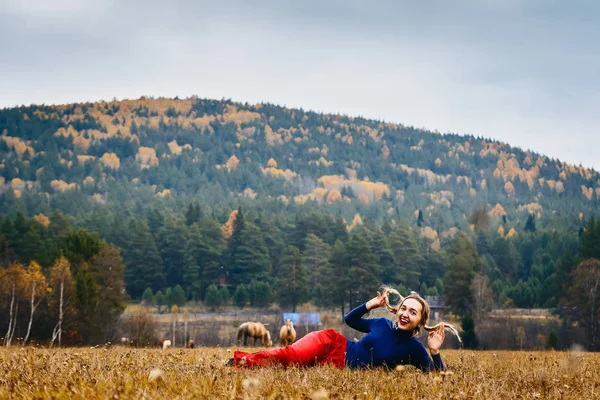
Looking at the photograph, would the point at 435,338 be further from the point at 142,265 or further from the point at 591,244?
the point at 142,265

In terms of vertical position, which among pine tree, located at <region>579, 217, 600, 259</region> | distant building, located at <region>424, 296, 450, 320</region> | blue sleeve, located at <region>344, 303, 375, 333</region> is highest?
blue sleeve, located at <region>344, 303, 375, 333</region>

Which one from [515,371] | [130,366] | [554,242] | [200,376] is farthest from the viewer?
[554,242]

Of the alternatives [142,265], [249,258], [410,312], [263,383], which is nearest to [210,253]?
[249,258]

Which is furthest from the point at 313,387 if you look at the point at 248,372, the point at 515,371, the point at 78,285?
the point at 78,285

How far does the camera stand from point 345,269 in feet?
373

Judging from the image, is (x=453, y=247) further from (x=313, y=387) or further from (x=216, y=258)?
(x=313, y=387)

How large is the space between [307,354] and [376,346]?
2.64 feet

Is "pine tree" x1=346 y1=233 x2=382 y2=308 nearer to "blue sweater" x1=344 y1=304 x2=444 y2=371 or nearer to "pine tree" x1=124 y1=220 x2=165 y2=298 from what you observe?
"pine tree" x1=124 y1=220 x2=165 y2=298

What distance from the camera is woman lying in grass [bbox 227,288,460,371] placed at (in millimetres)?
8328

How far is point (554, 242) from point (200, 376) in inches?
5843

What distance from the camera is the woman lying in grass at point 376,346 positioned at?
8328mm

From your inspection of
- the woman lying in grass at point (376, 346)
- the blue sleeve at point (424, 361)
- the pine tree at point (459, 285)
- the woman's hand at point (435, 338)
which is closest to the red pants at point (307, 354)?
the woman lying in grass at point (376, 346)

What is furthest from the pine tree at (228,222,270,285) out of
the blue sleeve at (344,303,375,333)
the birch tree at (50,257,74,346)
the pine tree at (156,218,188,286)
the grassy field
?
the grassy field

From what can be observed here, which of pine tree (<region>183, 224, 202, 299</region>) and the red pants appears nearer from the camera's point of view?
the red pants
